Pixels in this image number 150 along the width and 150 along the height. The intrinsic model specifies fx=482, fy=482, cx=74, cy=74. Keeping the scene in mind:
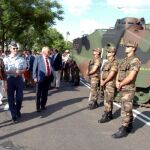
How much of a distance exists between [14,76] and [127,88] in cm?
279

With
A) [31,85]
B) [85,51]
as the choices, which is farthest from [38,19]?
[85,51]

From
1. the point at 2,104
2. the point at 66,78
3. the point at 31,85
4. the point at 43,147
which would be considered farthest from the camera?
the point at 66,78

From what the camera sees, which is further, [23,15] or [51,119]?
[23,15]

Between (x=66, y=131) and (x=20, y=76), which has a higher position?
(x=20, y=76)

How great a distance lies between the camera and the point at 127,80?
906 cm

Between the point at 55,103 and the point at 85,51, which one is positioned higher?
the point at 85,51

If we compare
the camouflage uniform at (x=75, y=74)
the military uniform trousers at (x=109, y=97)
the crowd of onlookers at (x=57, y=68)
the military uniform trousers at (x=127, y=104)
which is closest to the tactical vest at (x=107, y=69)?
the military uniform trousers at (x=109, y=97)

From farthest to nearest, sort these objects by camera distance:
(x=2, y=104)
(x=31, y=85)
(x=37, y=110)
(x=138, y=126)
Answer: (x=31, y=85)
(x=2, y=104)
(x=37, y=110)
(x=138, y=126)

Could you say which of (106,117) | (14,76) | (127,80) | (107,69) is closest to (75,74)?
(107,69)

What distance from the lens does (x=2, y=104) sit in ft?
44.9

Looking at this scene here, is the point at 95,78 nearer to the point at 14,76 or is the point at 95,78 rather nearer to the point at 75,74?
the point at 14,76

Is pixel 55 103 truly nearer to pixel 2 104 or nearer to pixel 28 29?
pixel 2 104

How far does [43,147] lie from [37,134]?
1.08m

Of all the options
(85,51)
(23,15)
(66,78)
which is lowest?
(66,78)
